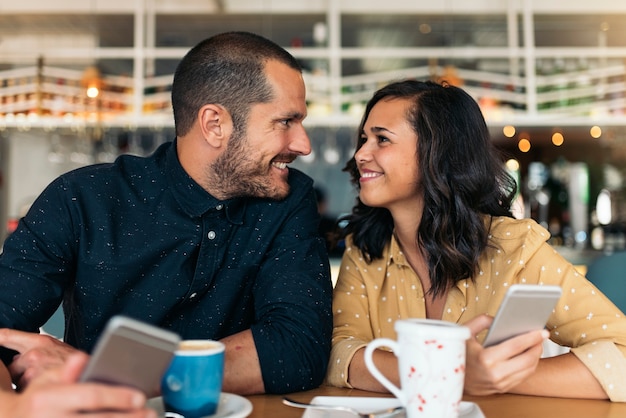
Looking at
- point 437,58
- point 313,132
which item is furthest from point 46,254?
point 437,58

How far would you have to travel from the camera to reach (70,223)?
115cm

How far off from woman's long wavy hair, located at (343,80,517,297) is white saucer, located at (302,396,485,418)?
48 cm

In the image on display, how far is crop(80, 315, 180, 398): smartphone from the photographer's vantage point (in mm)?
501

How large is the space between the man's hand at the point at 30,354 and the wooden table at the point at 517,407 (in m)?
0.28

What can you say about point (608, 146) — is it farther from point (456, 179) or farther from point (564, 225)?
point (456, 179)

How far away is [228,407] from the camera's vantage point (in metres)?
0.75

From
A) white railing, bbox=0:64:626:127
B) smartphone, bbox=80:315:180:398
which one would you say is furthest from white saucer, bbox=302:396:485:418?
white railing, bbox=0:64:626:127

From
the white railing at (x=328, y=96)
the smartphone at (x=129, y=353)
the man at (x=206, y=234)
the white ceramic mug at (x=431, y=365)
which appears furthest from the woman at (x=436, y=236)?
the white railing at (x=328, y=96)

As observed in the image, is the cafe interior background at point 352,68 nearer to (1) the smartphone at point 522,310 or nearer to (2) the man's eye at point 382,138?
(2) the man's eye at point 382,138

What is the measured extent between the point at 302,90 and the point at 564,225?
3.46 m

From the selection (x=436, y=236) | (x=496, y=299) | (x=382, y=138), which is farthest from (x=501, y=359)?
(x=382, y=138)

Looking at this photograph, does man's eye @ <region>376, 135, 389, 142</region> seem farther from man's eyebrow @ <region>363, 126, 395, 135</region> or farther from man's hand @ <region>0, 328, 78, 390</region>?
man's hand @ <region>0, 328, 78, 390</region>

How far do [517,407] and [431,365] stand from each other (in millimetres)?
284

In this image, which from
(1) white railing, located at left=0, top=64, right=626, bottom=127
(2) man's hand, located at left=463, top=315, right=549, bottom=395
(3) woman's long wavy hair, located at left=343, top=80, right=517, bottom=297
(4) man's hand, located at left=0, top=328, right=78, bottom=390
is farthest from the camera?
(1) white railing, located at left=0, top=64, right=626, bottom=127
